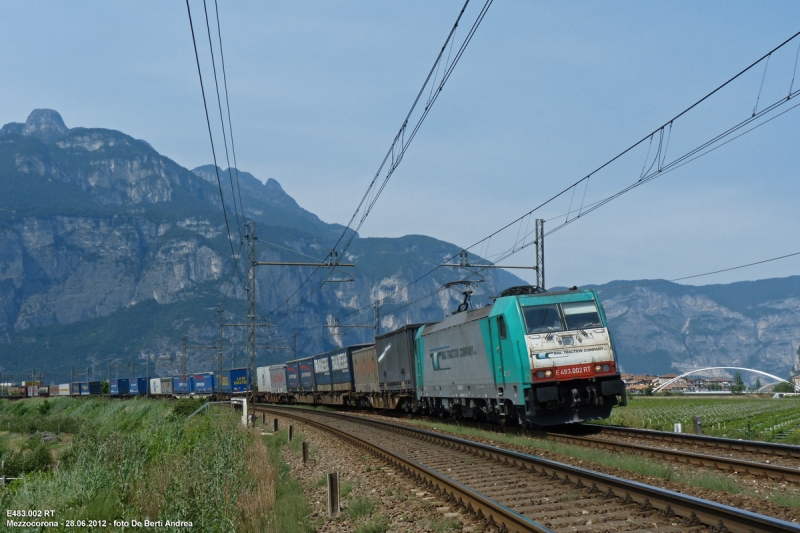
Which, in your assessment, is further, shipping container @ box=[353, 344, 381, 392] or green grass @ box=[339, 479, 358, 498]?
shipping container @ box=[353, 344, 381, 392]

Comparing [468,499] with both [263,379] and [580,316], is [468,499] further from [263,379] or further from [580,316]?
[263,379]

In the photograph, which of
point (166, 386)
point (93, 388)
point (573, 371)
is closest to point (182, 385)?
point (166, 386)

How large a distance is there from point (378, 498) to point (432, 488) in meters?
0.89

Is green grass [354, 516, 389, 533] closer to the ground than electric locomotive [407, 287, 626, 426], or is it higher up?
closer to the ground

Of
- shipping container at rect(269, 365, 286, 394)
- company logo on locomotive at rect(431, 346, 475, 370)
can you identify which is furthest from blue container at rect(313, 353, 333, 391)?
A: company logo on locomotive at rect(431, 346, 475, 370)

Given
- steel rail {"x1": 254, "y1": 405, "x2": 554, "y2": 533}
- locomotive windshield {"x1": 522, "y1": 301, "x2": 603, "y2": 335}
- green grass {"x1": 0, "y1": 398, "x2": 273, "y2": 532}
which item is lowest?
steel rail {"x1": 254, "y1": 405, "x2": 554, "y2": 533}

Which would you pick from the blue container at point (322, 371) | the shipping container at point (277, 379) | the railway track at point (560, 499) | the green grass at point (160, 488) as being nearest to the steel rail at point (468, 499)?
the railway track at point (560, 499)

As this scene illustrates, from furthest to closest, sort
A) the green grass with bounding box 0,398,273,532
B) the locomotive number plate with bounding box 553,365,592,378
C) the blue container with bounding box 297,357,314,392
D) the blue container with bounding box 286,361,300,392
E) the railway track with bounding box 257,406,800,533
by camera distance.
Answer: the blue container with bounding box 286,361,300,392 < the blue container with bounding box 297,357,314,392 < the locomotive number plate with bounding box 553,365,592,378 < the green grass with bounding box 0,398,273,532 < the railway track with bounding box 257,406,800,533

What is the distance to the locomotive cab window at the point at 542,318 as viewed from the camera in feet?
59.1

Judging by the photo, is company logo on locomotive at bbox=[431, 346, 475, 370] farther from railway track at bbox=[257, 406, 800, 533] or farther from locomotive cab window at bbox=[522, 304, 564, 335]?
railway track at bbox=[257, 406, 800, 533]

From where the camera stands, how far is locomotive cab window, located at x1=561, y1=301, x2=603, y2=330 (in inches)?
718

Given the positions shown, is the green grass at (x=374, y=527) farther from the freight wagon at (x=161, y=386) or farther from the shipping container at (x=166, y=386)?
the shipping container at (x=166, y=386)

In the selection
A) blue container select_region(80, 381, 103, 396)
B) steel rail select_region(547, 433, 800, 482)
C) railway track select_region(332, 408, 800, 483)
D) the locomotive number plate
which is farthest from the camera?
blue container select_region(80, 381, 103, 396)

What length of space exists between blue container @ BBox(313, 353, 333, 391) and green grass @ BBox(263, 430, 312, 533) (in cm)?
3125
